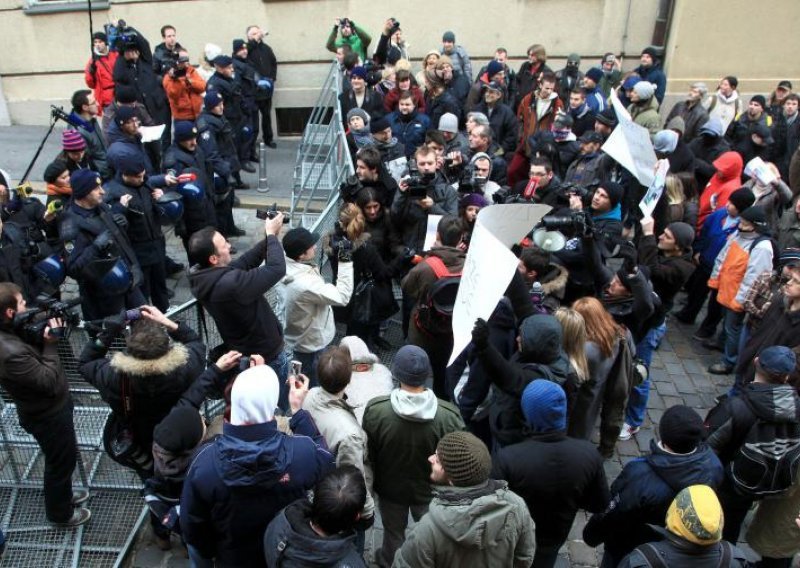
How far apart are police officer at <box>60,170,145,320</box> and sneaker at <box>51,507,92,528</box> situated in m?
1.74

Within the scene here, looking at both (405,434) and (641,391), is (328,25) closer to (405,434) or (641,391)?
(641,391)

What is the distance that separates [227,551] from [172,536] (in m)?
1.56

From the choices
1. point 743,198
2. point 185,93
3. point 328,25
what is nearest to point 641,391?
point 743,198

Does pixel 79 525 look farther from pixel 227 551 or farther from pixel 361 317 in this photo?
pixel 361 317

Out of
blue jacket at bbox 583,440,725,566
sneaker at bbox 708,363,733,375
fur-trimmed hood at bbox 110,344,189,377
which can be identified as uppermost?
fur-trimmed hood at bbox 110,344,189,377

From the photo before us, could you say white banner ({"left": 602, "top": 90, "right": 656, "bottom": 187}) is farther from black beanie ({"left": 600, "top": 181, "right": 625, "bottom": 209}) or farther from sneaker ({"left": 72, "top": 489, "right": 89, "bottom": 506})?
sneaker ({"left": 72, "top": 489, "right": 89, "bottom": 506})

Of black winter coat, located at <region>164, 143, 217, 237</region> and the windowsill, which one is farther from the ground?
the windowsill

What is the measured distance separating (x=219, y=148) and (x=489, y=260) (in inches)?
223

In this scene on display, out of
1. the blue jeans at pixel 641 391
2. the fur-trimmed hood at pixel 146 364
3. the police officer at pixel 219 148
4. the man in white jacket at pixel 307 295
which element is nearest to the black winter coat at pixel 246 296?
the man in white jacket at pixel 307 295

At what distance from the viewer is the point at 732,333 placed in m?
6.62

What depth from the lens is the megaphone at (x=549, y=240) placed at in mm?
5285

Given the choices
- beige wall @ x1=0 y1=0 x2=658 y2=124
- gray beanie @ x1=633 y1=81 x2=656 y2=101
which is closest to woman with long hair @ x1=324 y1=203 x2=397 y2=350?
gray beanie @ x1=633 y1=81 x2=656 y2=101

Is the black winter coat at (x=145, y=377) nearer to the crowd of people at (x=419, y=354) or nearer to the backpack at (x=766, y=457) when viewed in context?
the crowd of people at (x=419, y=354)

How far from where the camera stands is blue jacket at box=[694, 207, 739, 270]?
696 centimetres
